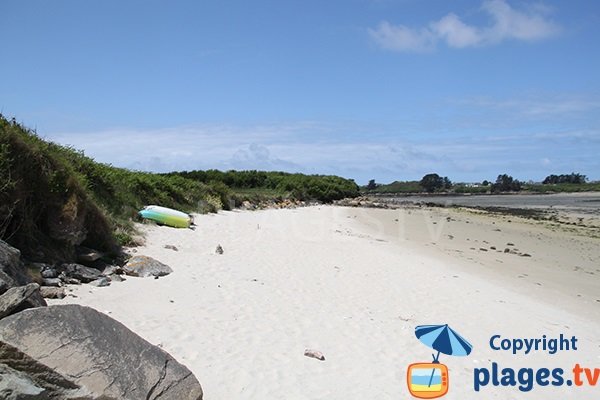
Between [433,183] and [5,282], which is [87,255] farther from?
[433,183]

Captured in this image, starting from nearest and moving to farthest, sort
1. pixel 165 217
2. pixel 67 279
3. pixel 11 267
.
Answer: pixel 11 267
pixel 67 279
pixel 165 217

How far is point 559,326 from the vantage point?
7133 millimetres

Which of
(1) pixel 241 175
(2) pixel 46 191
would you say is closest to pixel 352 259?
(2) pixel 46 191

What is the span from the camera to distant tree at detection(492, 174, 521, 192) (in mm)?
101838

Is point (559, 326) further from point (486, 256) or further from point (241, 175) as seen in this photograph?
point (241, 175)

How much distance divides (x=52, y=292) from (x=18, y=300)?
2.32m

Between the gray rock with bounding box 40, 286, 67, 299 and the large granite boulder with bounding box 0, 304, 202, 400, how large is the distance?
2464 mm

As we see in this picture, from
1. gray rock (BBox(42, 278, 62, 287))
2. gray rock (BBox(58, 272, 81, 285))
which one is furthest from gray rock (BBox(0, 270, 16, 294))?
gray rock (BBox(58, 272, 81, 285))

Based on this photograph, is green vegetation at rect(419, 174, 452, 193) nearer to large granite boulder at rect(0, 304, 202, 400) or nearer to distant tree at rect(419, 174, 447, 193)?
distant tree at rect(419, 174, 447, 193)

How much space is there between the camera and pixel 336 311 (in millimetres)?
7172

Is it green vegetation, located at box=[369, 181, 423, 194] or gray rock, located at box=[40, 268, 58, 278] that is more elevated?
green vegetation, located at box=[369, 181, 423, 194]

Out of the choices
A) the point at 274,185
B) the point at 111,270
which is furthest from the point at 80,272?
the point at 274,185

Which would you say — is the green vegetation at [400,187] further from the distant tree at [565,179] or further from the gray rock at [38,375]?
the gray rock at [38,375]

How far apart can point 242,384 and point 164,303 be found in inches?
98.1
